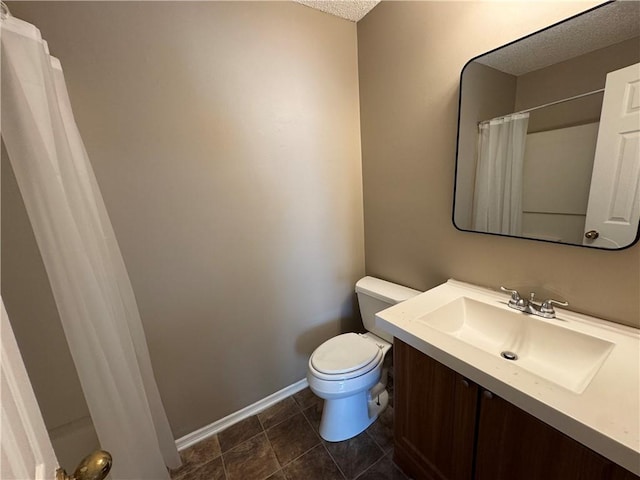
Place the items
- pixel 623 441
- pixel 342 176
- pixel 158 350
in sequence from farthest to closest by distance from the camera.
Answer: pixel 342 176 → pixel 158 350 → pixel 623 441

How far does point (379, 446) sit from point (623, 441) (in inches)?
45.2

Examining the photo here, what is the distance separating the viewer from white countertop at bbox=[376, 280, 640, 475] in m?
0.60

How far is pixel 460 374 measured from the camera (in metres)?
0.92

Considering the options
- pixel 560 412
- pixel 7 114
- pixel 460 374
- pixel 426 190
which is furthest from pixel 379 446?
pixel 7 114

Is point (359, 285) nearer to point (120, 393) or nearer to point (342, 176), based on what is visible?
point (342, 176)

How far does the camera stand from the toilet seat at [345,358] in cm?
136

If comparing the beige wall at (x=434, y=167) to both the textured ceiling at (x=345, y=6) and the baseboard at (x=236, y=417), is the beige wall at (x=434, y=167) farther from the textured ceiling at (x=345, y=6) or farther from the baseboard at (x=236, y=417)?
the baseboard at (x=236, y=417)

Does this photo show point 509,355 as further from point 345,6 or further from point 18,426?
point 345,6

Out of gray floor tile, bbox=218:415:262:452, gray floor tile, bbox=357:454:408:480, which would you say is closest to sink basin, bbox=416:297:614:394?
gray floor tile, bbox=357:454:408:480

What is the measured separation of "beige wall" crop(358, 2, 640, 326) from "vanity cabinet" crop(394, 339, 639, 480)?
0.55 meters

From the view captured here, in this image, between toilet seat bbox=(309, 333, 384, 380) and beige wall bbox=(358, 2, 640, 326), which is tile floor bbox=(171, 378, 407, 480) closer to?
toilet seat bbox=(309, 333, 384, 380)

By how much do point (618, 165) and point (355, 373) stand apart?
1.32 meters

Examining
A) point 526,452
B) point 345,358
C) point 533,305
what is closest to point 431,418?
point 526,452

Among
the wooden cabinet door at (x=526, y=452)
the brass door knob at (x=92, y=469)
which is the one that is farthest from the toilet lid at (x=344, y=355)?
the brass door knob at (x=92, y=469)
